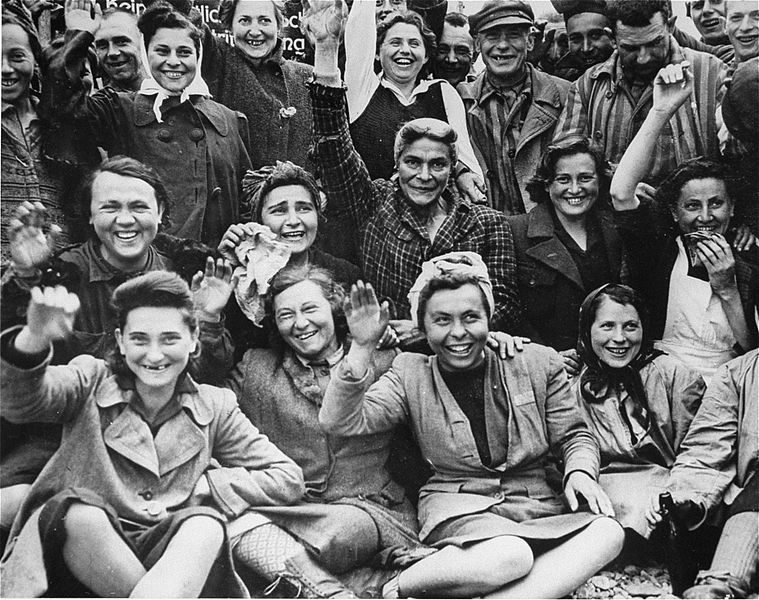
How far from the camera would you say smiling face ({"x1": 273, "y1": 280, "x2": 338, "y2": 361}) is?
488 cm

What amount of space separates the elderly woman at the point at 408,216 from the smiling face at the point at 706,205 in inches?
36.2

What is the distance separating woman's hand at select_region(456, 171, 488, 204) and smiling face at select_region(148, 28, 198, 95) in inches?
57.7

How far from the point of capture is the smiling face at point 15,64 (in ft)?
16.3

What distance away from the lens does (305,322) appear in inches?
192

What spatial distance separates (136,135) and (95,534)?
194cm

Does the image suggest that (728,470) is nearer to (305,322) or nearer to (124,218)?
(305,322)

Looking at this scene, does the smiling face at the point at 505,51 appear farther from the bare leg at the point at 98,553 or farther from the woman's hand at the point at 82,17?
the bare leg at the point at 98,553

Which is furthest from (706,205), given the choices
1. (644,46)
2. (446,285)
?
(446,285)

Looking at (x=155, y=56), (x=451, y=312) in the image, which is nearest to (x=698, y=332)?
(x=451, y=312)

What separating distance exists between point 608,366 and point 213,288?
6.49 ft

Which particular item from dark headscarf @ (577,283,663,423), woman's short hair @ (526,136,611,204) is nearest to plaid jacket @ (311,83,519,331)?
woman's short hair @ (526,136,611,204)

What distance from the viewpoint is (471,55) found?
532 cm

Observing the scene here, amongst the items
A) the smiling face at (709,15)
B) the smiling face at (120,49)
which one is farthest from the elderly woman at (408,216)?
the smiling face at (709,15)

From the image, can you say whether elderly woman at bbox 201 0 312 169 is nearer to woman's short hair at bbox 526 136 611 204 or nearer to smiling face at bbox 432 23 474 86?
smiling face at bbox 432 23 474 86
